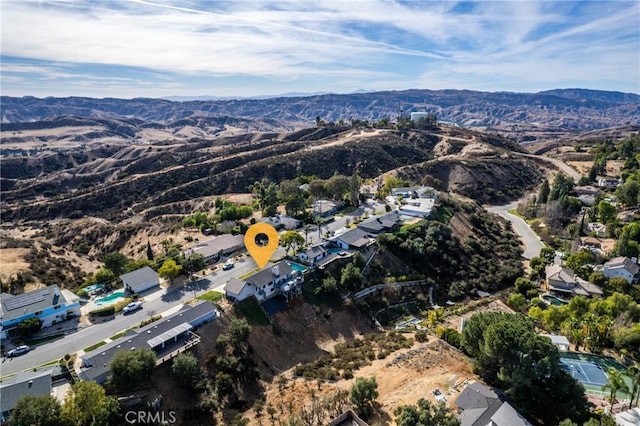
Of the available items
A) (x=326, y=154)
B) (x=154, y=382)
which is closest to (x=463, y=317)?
(x=154, y=382)

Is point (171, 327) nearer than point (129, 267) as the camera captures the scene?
Yes

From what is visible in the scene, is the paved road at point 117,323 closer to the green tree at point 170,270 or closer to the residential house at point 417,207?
the green tree at point 170,270

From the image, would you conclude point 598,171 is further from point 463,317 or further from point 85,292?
point 85,292

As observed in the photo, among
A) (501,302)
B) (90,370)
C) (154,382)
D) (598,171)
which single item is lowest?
(501,302)

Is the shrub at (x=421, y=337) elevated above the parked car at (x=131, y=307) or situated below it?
below

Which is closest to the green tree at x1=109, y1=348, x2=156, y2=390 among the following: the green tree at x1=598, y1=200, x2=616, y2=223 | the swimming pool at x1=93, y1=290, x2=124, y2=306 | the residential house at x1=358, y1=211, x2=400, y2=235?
the swimming pool at x1=93, y1=290, x2=124, y2=306

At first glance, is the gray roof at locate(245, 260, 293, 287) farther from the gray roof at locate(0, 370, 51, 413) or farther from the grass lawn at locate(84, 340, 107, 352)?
the gray roof at locate(0, 370, 51, 413)

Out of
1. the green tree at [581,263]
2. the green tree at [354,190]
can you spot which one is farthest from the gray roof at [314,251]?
the green tree at [581,263]

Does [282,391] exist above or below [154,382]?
below
